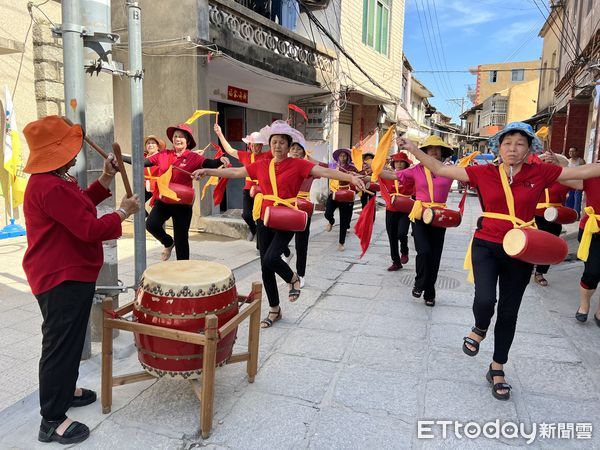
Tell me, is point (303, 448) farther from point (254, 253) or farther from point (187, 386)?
point (254, 253)

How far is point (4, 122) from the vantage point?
6.73 metres

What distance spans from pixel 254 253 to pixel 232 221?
4.34 ft

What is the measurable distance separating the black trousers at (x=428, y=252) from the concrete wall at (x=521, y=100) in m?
37.6

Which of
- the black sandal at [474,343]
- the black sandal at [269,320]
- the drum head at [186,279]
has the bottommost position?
the black sandal at [269,320]

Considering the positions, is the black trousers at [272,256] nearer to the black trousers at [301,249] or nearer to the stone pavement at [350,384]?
the stone pavement at [350,384]

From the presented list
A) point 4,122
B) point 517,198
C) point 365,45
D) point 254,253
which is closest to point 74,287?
point 517,198

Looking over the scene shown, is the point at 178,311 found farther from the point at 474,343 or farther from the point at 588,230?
the point at 588,230

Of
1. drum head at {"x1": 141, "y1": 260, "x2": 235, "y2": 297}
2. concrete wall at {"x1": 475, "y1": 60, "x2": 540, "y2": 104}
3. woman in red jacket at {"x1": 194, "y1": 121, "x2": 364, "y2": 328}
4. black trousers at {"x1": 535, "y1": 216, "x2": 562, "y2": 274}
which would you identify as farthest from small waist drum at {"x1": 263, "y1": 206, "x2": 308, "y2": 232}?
concrete wall at {"x1": 475, "y1": 60, "x2": 540, "y2": 104}

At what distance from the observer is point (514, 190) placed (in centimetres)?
294

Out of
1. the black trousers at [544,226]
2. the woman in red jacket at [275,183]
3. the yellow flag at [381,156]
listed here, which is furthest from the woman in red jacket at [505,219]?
the black trousers at [544,226]

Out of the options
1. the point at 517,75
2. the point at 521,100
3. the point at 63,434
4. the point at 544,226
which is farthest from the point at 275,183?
the point at 517,75

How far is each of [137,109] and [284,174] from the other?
1294 mm

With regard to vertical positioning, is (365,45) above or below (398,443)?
above

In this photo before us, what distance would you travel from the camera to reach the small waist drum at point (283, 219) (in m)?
3.90
